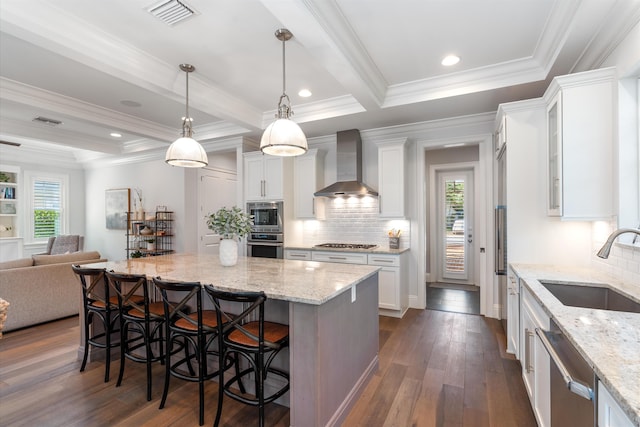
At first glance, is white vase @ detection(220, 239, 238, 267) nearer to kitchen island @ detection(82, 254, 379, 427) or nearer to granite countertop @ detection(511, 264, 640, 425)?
kitchen island @ detection(82, 254, 379, 427)

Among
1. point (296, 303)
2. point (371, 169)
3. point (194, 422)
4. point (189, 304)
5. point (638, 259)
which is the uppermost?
point (371, 169)

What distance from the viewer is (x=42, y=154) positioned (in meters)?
6.91

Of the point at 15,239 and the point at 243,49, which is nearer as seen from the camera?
the point at 243,49

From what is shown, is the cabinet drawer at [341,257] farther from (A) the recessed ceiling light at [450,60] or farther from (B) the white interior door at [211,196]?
(B) the white interior door at [211,196]

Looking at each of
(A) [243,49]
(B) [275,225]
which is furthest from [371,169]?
(A) [243,49]

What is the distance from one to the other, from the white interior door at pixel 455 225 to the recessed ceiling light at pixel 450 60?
134 inches

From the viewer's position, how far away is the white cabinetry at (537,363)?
5.44ft

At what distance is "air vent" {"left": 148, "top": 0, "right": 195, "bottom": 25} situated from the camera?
7.20 ft

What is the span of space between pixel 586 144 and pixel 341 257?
285 cm

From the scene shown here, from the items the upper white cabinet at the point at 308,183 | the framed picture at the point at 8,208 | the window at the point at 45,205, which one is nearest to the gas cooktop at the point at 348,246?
the upper white cabinet at the point at 308,183

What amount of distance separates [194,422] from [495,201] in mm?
3943

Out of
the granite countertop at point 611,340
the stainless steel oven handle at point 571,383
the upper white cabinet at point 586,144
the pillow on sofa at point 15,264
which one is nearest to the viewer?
the granite countertop at point 611,340

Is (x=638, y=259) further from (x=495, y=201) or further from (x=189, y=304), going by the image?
(x=189, y=304)

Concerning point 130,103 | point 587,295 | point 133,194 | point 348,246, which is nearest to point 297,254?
point 348,246
